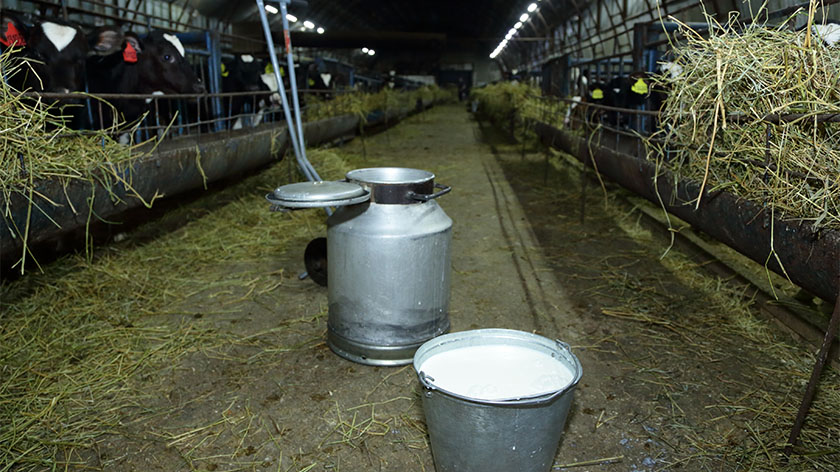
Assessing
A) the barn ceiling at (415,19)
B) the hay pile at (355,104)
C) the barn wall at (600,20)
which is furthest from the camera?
the barn ceiling at (415,19)

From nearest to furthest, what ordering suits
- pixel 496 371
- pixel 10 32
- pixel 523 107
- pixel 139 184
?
1. pixel 496 371
2. pixel 139 184
3. pixel 10 32
4. pixel 523 107

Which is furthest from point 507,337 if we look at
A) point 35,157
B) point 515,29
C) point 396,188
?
point 515,29

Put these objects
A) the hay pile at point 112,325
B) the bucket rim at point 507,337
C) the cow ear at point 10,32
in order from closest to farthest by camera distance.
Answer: the bucket rim at point 507,337, the hay pile at point 112,325, the cow ear at point 10,32

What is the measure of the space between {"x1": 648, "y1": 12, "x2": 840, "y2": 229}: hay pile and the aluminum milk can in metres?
1.22

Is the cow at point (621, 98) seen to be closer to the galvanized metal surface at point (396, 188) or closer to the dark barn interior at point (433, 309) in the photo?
the dark barn interior at point (433, 309)

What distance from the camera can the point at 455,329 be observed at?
323 cm

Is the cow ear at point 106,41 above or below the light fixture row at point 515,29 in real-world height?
below

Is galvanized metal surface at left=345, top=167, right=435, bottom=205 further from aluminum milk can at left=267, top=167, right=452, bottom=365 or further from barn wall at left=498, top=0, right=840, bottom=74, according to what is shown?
barn wall at left=498, top=0, right=840, bottom=74

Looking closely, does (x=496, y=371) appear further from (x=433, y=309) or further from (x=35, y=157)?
(x=35, y=157)

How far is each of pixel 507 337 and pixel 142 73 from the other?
635cm

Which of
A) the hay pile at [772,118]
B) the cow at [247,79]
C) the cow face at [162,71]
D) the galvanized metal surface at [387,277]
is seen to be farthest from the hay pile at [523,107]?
the galvanized metal surface at [387,277]

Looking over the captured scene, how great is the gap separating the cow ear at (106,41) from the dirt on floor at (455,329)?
2210mm

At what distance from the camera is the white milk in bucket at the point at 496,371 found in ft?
6.09

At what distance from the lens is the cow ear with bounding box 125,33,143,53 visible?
6.32 metres
